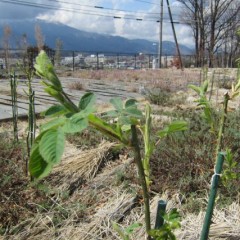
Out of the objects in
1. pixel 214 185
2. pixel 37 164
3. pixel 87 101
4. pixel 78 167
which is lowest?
pixel 78 167

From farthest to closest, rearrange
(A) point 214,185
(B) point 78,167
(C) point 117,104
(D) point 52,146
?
(B) point 78,167 → (A) point 214,185 → (C) point 117,104 → (D) point 52,146

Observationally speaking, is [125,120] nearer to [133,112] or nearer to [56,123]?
[133,112]

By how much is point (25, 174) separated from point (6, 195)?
1.11 feet

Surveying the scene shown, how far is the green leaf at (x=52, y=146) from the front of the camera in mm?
712

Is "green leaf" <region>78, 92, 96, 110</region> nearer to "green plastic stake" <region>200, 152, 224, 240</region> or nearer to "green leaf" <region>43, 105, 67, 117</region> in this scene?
"green leaf" <region>43, 105, 67, 117</region>

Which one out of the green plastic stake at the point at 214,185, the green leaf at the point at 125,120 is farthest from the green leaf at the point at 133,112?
the green plastic stake at the point at 214,185

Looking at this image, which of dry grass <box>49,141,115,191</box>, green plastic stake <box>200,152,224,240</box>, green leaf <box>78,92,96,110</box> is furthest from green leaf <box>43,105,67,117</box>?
dry grass <box>49,141,115,191</box>

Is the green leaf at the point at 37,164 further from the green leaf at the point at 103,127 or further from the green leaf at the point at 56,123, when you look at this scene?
the green leaf at the point at 103,127

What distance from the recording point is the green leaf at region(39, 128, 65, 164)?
0.71 metres

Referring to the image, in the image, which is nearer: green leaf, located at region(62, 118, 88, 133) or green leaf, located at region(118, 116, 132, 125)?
green leaf, located at region(62, 118, 88, 133)


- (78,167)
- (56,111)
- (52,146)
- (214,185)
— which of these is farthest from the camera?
(78,167)

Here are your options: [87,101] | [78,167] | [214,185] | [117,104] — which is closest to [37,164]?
[87,101]

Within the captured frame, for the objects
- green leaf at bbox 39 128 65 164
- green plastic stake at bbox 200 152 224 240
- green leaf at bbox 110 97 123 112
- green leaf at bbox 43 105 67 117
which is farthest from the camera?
green plastic stake at bbox 200 152 224 240

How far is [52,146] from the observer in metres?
0.72
